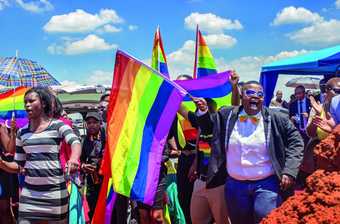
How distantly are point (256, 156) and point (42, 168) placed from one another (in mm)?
1772

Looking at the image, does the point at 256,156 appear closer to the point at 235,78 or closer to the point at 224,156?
the point at 224,156

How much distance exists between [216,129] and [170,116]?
1.36 feet

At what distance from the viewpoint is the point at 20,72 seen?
277 inches

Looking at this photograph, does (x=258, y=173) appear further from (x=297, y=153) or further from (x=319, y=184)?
(x=319, y=184)

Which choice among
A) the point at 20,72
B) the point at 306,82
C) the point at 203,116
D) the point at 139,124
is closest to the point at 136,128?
the point at 139,124

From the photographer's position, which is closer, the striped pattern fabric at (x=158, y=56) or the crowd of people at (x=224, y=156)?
the crowd of people at (x=224, y=156)

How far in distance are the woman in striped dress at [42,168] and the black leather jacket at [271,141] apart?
1.18 m

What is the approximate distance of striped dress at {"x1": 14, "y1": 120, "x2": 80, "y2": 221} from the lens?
412 centimetres

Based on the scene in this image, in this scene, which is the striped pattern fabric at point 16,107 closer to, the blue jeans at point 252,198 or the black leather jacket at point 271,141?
the black leather jacket at point 271,141

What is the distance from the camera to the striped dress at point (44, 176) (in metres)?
4.12

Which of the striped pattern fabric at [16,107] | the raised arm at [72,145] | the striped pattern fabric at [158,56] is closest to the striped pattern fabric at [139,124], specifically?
the raised arm at [72,145]

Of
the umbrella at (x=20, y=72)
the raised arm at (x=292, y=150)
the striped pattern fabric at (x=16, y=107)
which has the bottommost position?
the raised arm at (x=292, y=150)

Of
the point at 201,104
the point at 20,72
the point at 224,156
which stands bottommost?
the point at 224,156

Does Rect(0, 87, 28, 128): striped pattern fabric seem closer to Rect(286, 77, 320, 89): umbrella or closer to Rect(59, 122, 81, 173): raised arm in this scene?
Rect(59, 122, 81, 173): raised arm
